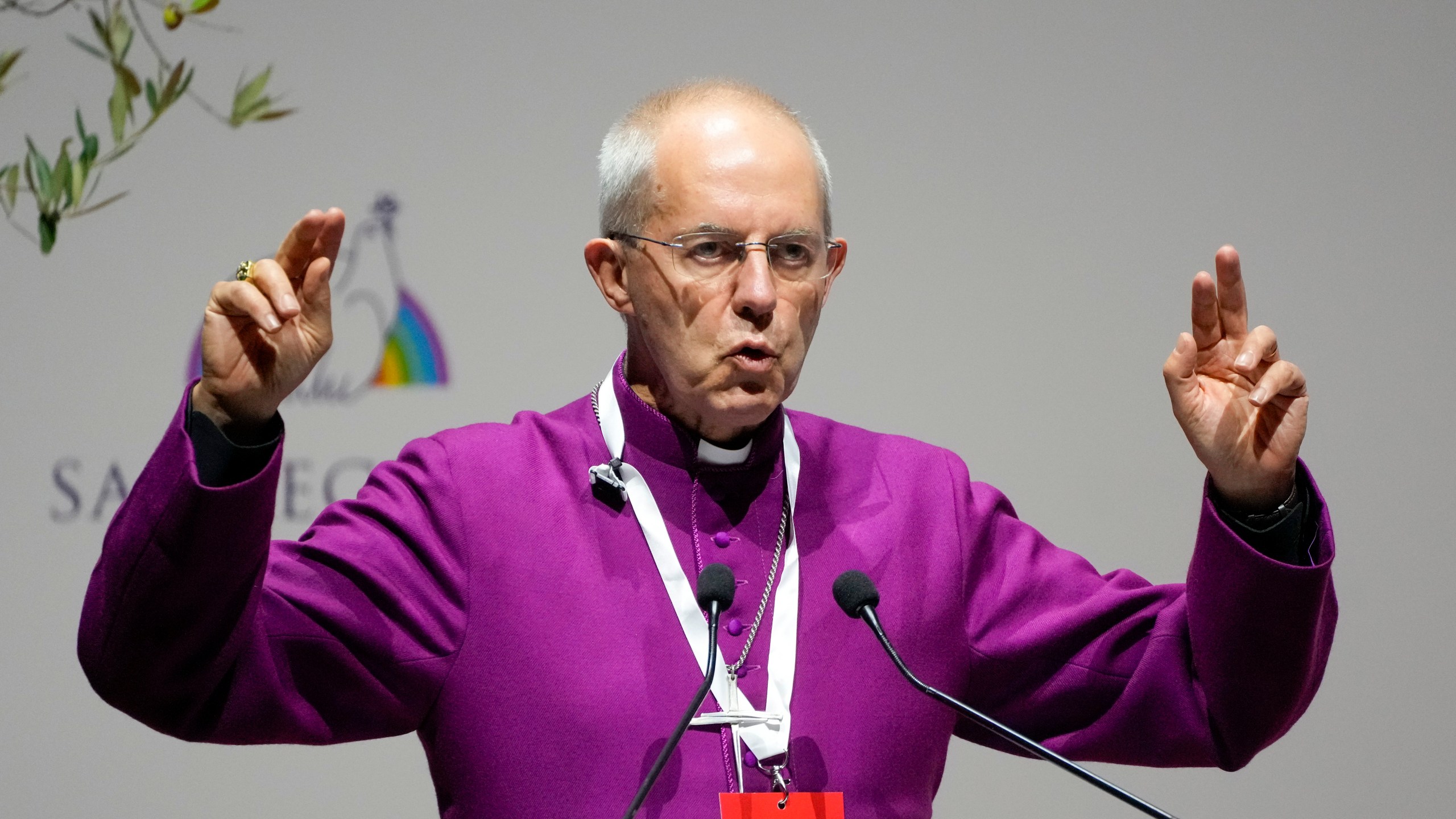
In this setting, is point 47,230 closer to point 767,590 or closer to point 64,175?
point 64,175

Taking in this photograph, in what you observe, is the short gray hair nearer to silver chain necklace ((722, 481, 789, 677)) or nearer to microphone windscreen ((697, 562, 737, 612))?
silver chain necklace ((722, 481, 789, 677))

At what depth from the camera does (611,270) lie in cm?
200

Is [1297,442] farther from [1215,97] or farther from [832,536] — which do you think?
[1215,97]

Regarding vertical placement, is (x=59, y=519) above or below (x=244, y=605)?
below

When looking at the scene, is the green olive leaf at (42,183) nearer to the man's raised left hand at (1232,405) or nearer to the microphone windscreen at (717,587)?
the microphone windscreen at (717,587)

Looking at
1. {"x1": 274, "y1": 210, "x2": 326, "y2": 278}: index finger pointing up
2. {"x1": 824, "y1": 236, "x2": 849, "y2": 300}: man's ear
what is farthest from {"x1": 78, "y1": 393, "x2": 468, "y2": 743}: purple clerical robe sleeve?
{"x1": 824, "y1": 236, "x2": 849, "y2": 300}: man's ear

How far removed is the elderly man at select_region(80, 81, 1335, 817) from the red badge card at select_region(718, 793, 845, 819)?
0.06 m

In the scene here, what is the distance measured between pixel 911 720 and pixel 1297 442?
0.60 meters

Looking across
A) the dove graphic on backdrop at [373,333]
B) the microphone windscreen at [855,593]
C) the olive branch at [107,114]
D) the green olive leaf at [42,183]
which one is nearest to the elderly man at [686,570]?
the microphone windscreen at [855,593]

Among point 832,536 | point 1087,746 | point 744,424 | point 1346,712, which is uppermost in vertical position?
point 744,424

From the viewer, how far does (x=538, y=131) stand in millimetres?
3086

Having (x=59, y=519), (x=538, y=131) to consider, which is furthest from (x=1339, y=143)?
(x=59, y=519)

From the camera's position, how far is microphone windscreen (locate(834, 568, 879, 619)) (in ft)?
5.36

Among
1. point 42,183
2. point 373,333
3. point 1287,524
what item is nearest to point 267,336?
point 1287,524
